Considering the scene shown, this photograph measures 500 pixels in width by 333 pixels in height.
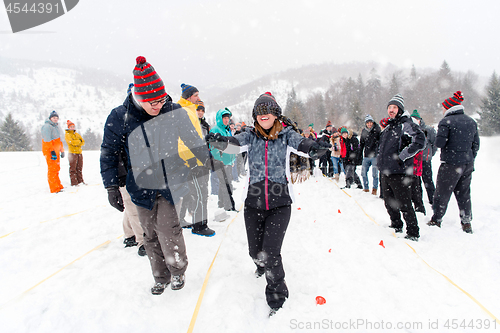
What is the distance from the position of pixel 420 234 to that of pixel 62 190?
9.87m

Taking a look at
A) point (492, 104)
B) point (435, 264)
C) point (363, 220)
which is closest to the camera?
point (435, 264)

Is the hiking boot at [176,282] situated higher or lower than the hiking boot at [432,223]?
higher

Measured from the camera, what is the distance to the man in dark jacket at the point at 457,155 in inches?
154

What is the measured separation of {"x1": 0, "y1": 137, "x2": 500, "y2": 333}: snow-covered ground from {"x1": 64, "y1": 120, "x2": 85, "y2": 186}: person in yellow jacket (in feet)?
11.8

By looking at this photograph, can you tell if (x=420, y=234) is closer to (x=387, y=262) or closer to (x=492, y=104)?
→ (x=387, y=262)

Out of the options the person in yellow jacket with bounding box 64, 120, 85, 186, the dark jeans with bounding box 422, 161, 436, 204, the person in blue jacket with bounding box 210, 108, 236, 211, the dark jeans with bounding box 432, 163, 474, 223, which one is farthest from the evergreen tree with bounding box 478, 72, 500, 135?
the person in yellow jacket with bounding box 64, 120, 85, 186

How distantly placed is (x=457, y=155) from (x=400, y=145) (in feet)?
3.22

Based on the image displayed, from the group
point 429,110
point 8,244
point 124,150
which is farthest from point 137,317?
point 429,110

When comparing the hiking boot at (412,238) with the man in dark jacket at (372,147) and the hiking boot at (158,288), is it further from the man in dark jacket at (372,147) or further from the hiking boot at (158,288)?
the hiking boot at (158,288)

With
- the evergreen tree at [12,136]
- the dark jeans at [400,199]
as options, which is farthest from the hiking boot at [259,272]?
the evergreen tree at [12,136]

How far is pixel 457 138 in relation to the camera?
155 inches

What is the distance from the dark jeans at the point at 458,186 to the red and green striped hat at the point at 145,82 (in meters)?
4.86

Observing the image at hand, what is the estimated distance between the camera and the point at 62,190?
743 cm

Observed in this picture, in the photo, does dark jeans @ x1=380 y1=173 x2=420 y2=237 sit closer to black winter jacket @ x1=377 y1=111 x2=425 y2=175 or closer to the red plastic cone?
A: black winter jacket @ x1=377 y1=111 x2=425 y2=175
